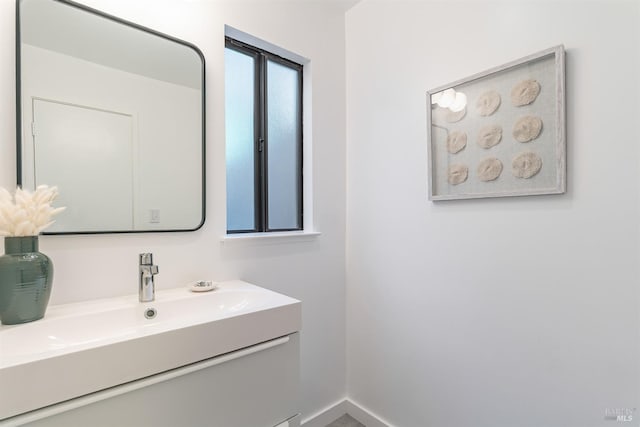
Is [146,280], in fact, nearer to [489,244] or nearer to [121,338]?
[121,338]

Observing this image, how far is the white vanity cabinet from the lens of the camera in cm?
66

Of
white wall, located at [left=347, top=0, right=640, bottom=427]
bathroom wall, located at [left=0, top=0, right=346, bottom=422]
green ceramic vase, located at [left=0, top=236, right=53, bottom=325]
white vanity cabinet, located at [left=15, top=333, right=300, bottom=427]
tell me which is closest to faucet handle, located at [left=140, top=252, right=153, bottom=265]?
bathroom wall, located at [left=0, top=0, right=346, bottom=422]

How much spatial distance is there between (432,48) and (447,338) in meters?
1.36

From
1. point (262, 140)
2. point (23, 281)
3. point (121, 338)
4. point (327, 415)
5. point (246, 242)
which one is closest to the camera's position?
point (121, 338)

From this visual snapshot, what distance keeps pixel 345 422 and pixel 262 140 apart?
5.52ft

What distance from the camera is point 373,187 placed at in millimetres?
1683

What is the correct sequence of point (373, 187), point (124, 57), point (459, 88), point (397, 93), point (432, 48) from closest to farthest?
point (124, 57), point (459, 88), point (432, 48), point (397, 93), point (373, 187)

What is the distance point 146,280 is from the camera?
1019 millimetres

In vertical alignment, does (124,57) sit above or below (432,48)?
below

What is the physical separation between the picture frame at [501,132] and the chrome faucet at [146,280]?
1193 mm

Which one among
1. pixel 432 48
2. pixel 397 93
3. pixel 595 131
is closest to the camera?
pixel 595 131

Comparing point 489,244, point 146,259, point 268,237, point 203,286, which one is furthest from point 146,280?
point 489,244

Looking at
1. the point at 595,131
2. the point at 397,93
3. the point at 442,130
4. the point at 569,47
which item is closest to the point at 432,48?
the point at 397,93

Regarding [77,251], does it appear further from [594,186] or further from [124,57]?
[594,186]
